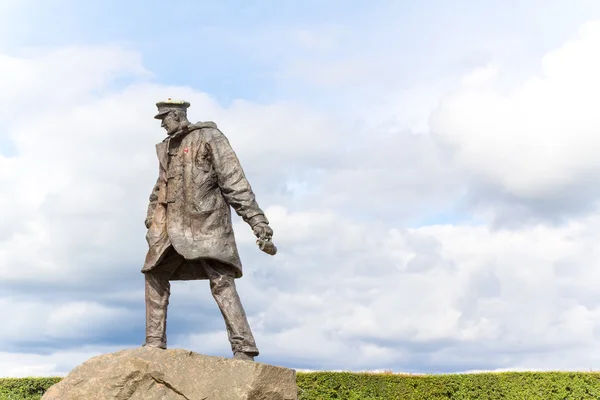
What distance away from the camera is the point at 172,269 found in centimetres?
922

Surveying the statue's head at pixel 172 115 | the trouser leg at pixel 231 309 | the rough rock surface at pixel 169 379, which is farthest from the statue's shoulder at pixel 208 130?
the rough rock surface at pixel 169 379

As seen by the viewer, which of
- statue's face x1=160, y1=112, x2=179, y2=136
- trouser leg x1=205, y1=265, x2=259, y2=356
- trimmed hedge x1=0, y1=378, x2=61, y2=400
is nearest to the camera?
trouser leg x1=205, y1=265, x2=259, y2=356

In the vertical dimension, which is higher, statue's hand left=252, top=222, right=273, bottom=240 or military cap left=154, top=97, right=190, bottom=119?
military cap left=154, top=97, right=190, bottom=119

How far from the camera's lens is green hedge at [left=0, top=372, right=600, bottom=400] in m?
14.0

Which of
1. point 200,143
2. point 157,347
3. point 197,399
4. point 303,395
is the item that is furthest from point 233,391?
point 303,395

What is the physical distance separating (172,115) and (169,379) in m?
2.72

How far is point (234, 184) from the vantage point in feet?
29.5

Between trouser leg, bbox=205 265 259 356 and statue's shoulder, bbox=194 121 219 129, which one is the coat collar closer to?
statue's shoulder, bbox=194 121 219 129

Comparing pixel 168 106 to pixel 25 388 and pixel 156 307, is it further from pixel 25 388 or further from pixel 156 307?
pixel 25 388

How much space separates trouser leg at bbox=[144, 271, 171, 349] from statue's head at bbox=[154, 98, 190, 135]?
1.50 m

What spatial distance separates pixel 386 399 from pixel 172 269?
6517 millimetres

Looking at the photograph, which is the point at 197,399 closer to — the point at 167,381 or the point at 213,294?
the point at 167,381

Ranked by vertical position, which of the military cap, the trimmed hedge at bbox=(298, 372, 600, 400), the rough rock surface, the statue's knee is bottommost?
the rough rock surface

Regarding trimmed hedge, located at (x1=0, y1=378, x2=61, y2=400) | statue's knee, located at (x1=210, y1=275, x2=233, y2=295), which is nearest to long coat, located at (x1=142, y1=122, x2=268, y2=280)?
statue's knee, located at (x1=210, y1=275, x2=233, y2=295)
